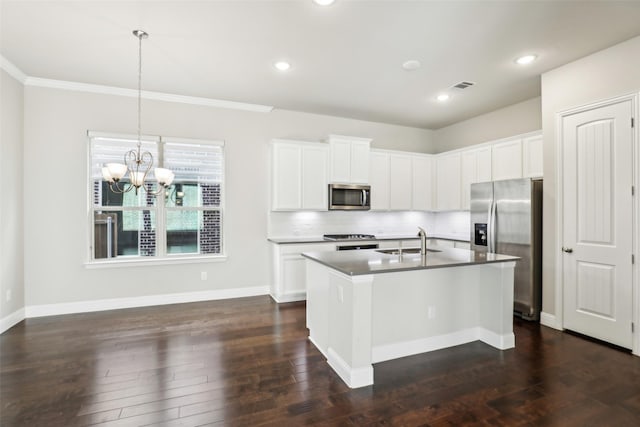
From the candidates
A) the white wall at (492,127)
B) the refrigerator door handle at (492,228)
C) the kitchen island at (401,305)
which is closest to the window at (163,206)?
the kitchen island at (401,305)

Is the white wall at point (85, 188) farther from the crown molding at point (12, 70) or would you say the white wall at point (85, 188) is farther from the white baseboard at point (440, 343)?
the white baseboard at point (440, 343)

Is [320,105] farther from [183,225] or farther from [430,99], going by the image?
Answer: [183,225]

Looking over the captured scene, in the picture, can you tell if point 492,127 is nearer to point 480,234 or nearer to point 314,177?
point 480,234

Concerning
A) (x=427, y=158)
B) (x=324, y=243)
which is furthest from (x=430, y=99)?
(x=324, y=243)

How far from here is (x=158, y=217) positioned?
15.3 feet

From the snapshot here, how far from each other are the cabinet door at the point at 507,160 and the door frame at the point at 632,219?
862 mm

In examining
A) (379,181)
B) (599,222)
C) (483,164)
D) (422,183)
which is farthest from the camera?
(422,183)

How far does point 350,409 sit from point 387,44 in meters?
3.23

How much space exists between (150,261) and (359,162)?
359cm

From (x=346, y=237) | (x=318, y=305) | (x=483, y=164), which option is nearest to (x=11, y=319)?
(x=318, y=305)

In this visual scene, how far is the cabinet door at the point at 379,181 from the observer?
18.5ft

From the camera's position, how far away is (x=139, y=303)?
14.7ft

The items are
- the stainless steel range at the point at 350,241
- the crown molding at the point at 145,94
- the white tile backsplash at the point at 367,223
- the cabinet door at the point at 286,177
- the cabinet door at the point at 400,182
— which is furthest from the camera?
the cabinet door at the point at 400,182

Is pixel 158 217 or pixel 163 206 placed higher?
pixel 163 206
